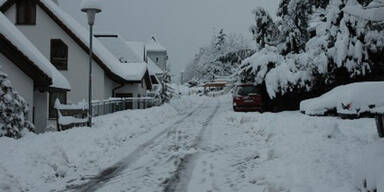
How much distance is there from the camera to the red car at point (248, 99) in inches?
930

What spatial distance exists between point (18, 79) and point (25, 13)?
12.2 metres

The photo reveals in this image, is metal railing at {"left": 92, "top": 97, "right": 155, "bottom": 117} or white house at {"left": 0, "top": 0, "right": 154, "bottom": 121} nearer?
metal railing at {"left": 92, "top": 97, "right": 155, "bottom": 117}

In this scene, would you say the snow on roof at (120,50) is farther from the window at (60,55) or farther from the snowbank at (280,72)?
the snowbank at (280,72)

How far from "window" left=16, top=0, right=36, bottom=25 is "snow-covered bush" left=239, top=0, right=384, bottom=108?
Result: 14.3 m

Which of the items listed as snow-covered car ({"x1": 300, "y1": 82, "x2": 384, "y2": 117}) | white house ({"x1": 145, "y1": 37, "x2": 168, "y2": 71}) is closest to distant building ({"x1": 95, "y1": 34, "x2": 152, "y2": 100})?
snow-covered car ({"x1": 300, "y1": 82, "x2": 384, "y2": 117})

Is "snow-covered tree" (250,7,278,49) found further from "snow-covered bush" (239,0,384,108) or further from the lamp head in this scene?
the lamp head

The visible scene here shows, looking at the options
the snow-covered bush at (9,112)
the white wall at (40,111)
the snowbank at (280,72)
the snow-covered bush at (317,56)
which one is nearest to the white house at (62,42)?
the white wall at (40,111)

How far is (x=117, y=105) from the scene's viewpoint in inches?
889

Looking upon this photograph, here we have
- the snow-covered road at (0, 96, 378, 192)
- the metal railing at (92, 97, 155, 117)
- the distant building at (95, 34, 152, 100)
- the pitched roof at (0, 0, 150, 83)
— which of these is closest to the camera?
the snow-covered road at (0, 96, 378, 192)

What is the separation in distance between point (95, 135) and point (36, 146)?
323 centimetres

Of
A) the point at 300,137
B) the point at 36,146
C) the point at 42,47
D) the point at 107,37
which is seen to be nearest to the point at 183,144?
the point at 300,137

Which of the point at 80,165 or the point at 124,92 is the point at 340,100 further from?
the point at 124,92

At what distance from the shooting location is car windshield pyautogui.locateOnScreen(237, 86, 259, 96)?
23953 mm

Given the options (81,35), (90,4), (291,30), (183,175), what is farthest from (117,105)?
(183,175)
